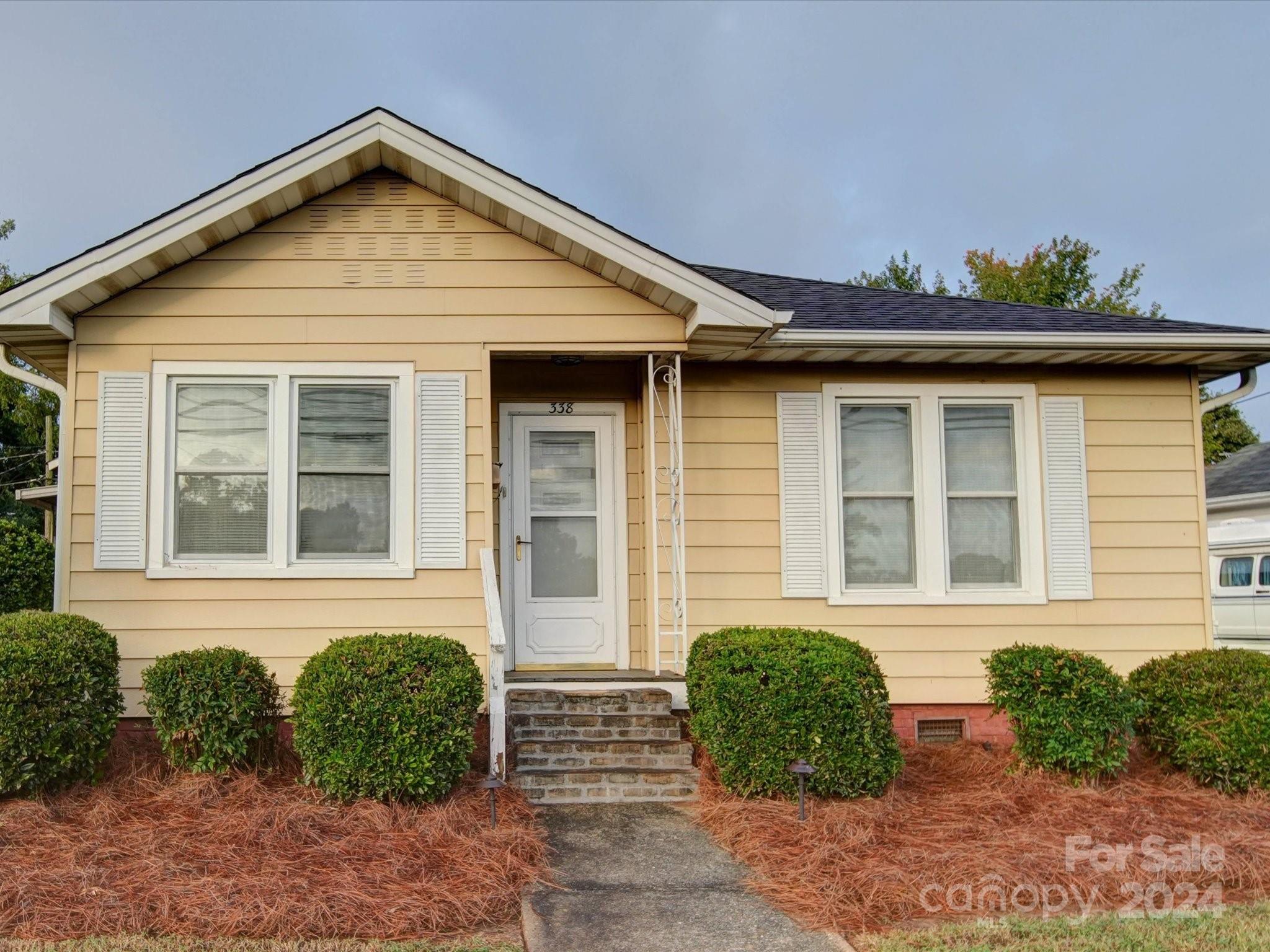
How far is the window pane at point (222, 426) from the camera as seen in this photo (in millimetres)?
6699

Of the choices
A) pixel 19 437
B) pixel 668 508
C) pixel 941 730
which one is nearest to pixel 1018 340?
pixel 668 508

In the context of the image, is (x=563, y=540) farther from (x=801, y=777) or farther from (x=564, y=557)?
(x=801, y=777)

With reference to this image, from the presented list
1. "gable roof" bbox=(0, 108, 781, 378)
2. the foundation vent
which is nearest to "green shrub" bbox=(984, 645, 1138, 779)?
the foundation vent

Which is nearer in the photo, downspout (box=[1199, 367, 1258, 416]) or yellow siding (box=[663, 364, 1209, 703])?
yellow siding (box=[663, 364, 1209, 703])

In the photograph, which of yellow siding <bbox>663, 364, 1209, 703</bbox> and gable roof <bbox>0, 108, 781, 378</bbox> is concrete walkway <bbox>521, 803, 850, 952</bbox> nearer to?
Answer: yellow siding <bbox>663, 364, 1209, 703</bbox>

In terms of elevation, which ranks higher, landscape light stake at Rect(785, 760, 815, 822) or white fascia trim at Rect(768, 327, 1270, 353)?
white fascia trim at Rect(768, 327, 1270, 353)

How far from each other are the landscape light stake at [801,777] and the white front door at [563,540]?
8.20 ft

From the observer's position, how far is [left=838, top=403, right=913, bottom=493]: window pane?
24.8ft

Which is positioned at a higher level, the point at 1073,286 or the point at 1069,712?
the point at 1073,286

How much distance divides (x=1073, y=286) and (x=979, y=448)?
18.0 meters

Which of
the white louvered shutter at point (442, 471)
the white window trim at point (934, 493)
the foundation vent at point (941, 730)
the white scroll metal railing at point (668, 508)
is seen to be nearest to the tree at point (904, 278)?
the white window trim at point (934, 493)

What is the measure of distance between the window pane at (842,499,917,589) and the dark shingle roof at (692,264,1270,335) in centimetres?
142

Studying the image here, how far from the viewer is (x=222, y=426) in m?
6.73

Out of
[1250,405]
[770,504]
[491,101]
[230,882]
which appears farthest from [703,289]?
[1250,405]
